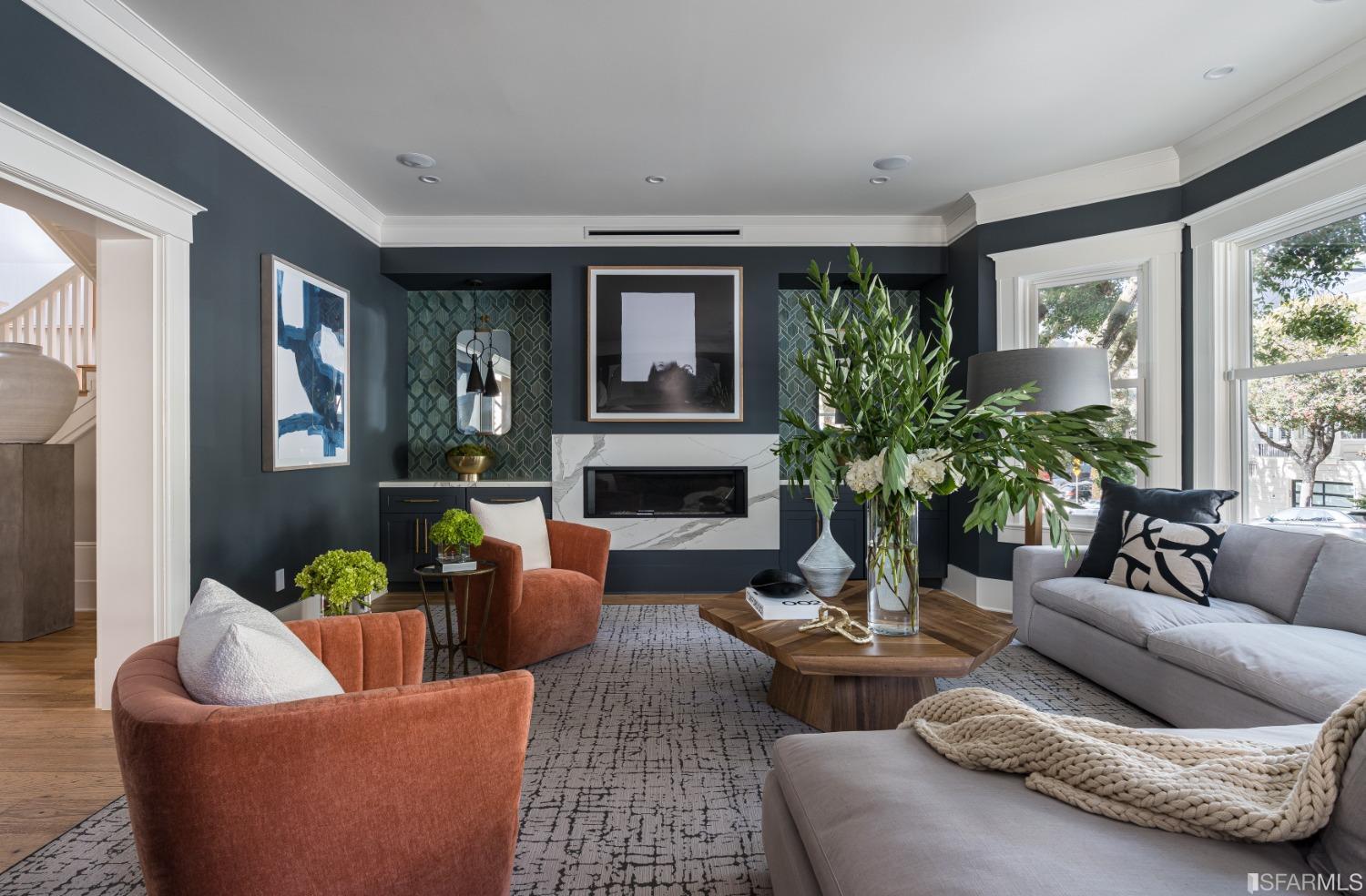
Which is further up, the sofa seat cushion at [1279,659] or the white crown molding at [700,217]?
the white crown molding at [700,217]

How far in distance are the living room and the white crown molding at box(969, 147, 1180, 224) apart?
1.0 inches

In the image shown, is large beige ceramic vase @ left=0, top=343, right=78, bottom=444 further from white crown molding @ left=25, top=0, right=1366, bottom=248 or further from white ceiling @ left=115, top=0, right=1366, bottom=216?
white ceiling @ left=115, top=0, right=1366, bottom=216

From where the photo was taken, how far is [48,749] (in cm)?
235

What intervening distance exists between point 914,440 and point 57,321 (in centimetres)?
612

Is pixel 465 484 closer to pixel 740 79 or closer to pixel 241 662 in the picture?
pixel 740 79

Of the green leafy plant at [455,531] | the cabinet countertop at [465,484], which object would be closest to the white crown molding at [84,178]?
the green leafy plant at [455,531]

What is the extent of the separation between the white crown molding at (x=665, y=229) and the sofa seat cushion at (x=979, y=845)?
14.1 feet

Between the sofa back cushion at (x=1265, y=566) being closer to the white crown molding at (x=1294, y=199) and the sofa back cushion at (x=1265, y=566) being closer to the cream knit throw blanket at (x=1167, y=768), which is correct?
the white crown molding at (x=1294, y=199)

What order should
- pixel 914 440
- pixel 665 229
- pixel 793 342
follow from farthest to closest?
pixel 793 342
pixel 665 229
pixel 914 440

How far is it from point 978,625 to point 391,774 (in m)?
2.06

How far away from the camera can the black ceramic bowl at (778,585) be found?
8.86 ft

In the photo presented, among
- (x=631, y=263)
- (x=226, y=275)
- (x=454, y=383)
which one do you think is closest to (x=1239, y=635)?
(x=631, y=263)

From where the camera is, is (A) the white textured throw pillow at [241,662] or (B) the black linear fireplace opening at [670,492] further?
(B) the black linear fireplace opening at [670,492]

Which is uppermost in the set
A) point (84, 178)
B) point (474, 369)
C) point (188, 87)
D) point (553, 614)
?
point (188, 87)
